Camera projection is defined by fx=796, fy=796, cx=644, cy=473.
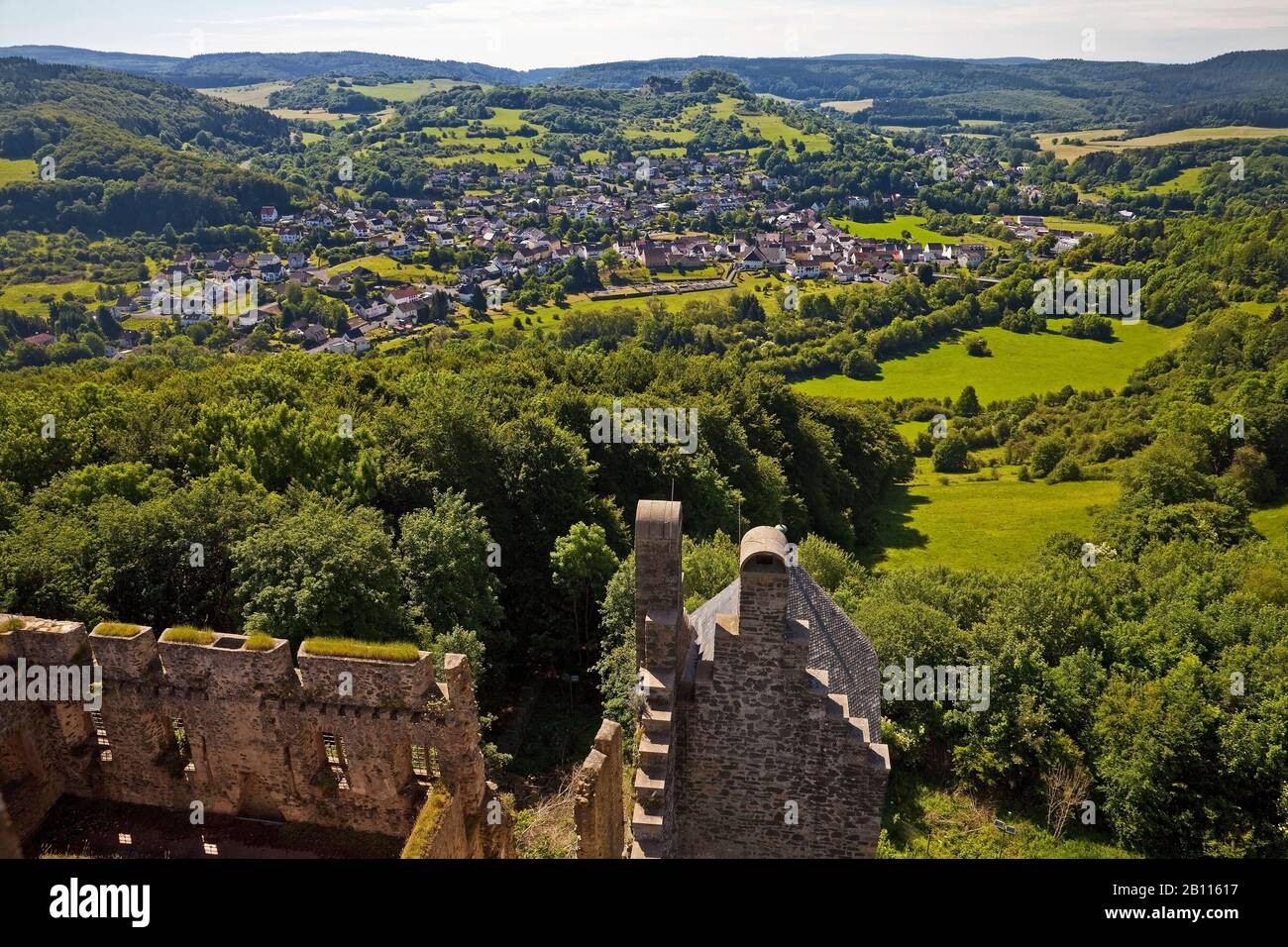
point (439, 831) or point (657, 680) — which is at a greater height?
point (657, 680)

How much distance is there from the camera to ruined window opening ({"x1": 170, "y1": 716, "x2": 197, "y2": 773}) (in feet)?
59.2

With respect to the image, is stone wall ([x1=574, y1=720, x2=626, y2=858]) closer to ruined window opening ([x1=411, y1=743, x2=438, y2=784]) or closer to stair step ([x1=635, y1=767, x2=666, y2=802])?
stair step ([x1=635, y1=767, x2=666, y2=802])

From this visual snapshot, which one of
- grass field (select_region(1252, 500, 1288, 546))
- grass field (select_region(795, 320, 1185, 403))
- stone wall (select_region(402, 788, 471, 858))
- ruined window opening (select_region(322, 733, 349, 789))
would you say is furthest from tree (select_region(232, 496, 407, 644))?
grass field (select_region(795, 320, 1185, 403))

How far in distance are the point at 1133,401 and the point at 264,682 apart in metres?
118

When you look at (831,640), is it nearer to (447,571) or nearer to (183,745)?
(447,571)

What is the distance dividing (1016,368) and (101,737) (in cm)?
14105

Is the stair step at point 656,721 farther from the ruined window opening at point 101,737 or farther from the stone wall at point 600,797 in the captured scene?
the ruined window opening at point 101,737

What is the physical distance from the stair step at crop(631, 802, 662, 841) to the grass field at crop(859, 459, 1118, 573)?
5171 cm

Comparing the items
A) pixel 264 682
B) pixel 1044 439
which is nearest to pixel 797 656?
pixel 264 682

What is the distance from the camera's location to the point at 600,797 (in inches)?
545

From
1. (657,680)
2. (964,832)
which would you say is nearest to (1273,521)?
(964,832)
